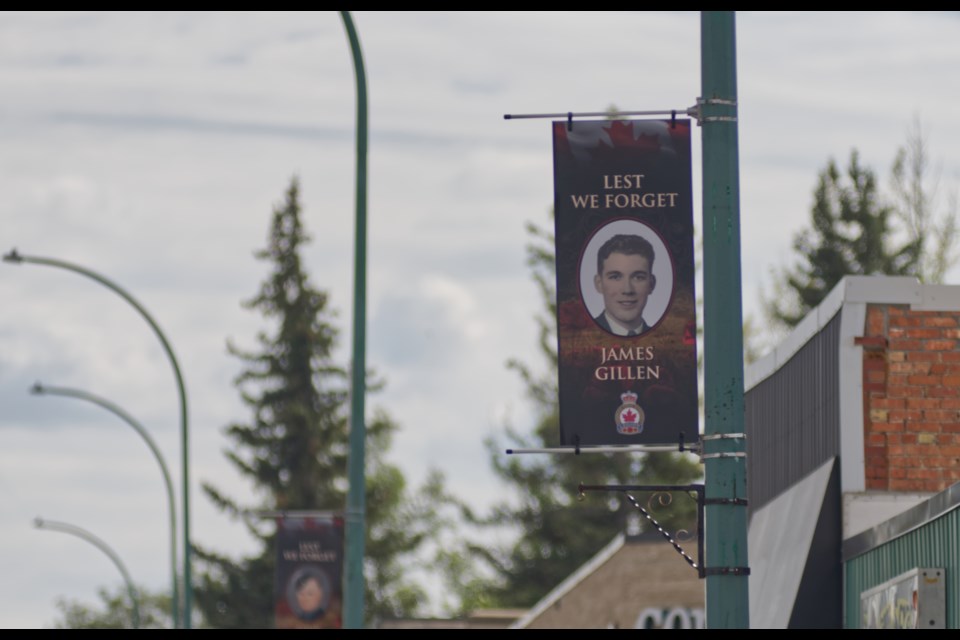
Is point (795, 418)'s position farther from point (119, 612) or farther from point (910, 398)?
point (119, 612)

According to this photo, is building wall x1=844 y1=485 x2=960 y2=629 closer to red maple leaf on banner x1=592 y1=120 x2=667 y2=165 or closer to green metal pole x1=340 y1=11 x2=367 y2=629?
red maple leaf on banner x1=592 y1=120 x2=667 y2=165

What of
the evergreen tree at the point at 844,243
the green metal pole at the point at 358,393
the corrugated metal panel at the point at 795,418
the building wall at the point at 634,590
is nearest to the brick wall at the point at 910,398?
the corrugated metal panel at the point at 795,418

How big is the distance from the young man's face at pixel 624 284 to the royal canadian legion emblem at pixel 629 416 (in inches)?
16.5

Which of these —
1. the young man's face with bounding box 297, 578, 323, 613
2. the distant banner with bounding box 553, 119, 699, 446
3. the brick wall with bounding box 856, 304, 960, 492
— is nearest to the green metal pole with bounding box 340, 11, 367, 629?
the brick wall with bounding box 856, 304, 960, 492

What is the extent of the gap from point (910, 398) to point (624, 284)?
6.46 meters

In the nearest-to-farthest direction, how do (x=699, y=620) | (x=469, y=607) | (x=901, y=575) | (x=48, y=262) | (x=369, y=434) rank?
(x=901, y=575) → (x=48, y=262) → (x=699, y=620) → (x=369, y=434) → (x=469, y=607)

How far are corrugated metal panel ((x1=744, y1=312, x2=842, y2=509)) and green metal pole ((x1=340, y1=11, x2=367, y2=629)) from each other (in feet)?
12.3

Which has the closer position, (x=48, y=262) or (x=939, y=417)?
(x=939, y=417)

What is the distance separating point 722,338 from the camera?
9.38m

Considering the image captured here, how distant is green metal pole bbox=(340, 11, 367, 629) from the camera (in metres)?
16.1
